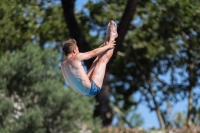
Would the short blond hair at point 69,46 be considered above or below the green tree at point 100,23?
above

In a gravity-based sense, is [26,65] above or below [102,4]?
above

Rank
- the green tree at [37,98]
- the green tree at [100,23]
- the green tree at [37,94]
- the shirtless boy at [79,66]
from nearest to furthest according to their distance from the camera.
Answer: the shirtless boy at [79,66] → the green tree at [37,98] → the green tree at [37,94] → the green tree at [100,23]

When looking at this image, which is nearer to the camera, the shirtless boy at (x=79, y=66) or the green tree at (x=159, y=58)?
the shirtless boy at (x=79, y=66)

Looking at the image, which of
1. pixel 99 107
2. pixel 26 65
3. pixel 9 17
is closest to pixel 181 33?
pixel 99 107

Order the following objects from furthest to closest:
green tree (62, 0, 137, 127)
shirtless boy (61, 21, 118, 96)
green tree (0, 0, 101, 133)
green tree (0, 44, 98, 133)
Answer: green tree (62, 0, 137, 127), green tree (0, 44, 98, 133), green tree (0, 0, 101, 133), shirtless boy (61, 21, 118, 96)

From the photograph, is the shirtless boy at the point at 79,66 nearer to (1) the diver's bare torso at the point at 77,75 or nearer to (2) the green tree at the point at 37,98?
(1) the diver's bare torso at the point at 77,75

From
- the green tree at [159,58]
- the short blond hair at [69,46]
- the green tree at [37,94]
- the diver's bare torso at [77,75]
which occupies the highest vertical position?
the short blond hair at [69,46]

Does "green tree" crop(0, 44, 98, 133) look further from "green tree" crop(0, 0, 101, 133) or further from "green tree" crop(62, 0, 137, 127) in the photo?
"green tree" crop(62, 0, 137, 127)

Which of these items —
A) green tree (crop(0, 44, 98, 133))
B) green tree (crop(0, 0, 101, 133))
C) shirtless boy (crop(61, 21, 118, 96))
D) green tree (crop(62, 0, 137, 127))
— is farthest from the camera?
green tree (crop(62, 0, 137, 127))

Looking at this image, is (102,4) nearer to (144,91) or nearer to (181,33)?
(181,33)

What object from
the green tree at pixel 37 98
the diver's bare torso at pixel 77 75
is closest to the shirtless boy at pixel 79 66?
the diver's bare torso at pixel 77 75

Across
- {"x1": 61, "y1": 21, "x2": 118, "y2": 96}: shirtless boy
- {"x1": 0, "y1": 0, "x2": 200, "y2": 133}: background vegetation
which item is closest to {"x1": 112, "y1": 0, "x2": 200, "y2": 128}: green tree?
{"x1": 0, "y1": 0, "x2": 200, "y2": 133}: background vegetation

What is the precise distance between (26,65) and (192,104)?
37.5ft

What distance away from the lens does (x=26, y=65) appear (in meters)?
14.9
